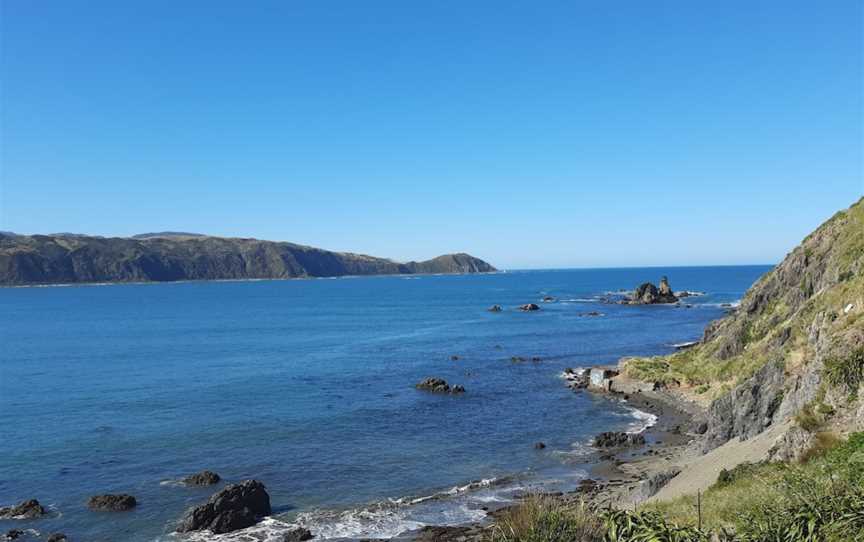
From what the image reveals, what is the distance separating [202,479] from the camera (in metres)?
35.6

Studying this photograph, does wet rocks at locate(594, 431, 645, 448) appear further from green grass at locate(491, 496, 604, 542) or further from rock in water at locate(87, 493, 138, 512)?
rock in water at locate(87, 493, 138, 512)

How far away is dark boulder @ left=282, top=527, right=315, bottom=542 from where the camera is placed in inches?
1124

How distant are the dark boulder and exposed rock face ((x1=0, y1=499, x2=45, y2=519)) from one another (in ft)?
45.3

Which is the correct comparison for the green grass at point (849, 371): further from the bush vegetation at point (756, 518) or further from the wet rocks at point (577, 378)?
the wet rocks at point (577, 378)

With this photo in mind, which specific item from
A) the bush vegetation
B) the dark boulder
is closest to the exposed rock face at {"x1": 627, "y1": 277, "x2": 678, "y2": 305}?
the dark boulder

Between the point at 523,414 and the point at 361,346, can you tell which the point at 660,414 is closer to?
the point at 523,414

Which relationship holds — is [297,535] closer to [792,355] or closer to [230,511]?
[230,511]

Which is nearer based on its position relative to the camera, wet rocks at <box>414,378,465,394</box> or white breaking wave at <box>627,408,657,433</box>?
white breaking wave at <box>627,408,657,433</box>

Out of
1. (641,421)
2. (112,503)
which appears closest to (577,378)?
(641,421)

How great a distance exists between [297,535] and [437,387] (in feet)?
115

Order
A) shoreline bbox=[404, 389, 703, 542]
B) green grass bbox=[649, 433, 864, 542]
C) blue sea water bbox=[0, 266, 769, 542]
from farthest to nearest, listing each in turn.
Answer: blue sea water bbox=[0, 266, 769, 542]
shoreline bbox=[404, 389, 703, 542]
green grass bbox=[649, 433, 864, 542]

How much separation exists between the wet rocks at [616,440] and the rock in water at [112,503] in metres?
30.0

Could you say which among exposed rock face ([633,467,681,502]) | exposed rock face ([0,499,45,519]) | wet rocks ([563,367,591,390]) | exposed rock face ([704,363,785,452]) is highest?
exposed rock face ([704,363,785,452])

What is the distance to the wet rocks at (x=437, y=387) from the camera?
204 ft
